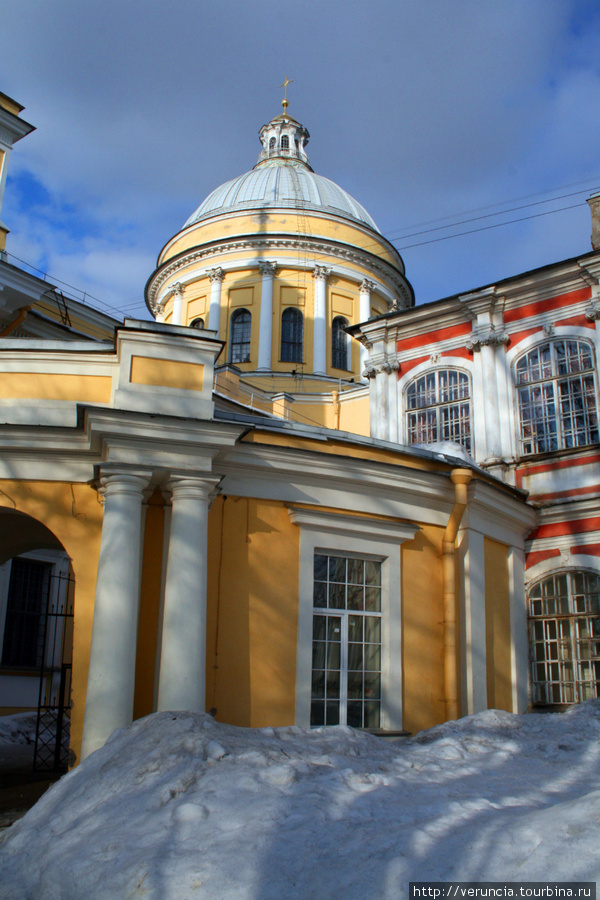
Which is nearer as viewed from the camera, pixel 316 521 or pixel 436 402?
pixel 316 521

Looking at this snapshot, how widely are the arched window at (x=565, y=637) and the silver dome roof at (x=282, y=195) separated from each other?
19.2 meters

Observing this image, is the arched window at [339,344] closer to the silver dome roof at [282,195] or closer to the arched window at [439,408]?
the silver dome roof at [282,195]

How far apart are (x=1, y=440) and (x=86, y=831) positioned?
15.8 feet

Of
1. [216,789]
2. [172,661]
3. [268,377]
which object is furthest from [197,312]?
[216,789]

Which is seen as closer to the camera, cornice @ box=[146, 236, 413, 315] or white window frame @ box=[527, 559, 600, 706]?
white window frame @ box=[527, 559, 600, 706]

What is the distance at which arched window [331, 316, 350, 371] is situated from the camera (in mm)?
29266

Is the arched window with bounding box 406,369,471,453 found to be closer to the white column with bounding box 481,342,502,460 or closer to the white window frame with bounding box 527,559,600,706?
the white column with bounding box 481,342,502,460

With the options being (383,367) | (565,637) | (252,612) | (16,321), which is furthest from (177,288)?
(252,612)

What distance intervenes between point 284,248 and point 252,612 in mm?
21236

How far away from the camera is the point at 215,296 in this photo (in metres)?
29.0

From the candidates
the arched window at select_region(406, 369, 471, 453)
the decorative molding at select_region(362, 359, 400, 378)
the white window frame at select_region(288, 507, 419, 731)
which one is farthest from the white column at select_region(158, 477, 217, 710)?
the decorative molding at select_region(362, 359, 400, 378)

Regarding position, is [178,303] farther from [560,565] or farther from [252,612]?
[252,612]

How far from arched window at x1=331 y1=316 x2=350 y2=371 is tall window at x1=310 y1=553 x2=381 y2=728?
19.1 metres

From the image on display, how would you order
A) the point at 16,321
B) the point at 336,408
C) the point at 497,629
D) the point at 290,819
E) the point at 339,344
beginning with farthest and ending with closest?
the point at 339,344 < the point at 336,408 < the point at 16,321 < the point at 497,629 < the point at 290,819
